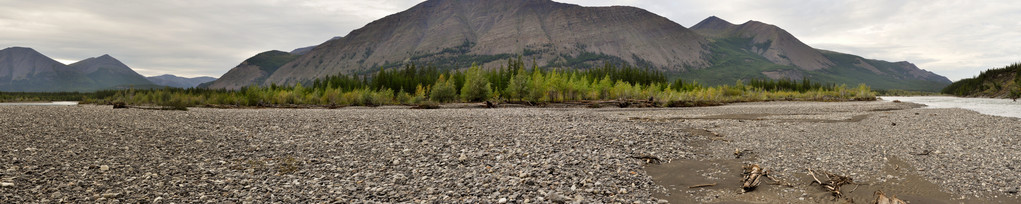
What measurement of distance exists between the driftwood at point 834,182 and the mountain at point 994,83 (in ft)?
476

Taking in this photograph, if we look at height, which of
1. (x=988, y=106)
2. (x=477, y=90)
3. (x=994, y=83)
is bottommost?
(x=988, y=106)

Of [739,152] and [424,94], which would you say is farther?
[424,94]

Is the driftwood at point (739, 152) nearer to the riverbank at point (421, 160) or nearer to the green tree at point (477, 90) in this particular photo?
the riverbank at point (421, 160)

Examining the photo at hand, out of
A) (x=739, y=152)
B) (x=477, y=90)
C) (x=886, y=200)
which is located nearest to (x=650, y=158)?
(x=739, y=152)

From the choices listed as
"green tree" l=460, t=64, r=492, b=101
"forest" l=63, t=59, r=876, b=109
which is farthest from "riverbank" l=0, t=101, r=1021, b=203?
"green tree" l=460, t=64, r=492, b=101

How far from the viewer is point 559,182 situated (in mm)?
10680

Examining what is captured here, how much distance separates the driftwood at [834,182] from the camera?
9.93m

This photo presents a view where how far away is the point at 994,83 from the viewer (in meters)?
126

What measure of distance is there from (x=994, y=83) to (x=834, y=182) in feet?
569

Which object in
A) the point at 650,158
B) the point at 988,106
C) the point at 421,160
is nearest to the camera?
the point at 421,160

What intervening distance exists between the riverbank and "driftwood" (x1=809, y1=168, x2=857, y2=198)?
34cm

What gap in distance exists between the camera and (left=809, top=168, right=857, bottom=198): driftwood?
9928 mm

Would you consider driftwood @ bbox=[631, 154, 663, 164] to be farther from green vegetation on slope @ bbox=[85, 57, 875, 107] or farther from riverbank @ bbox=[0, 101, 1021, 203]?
green vegetation on slope @ bbox=[85, 57, 875, 107]

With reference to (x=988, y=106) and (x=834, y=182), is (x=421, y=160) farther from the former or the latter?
(x=988, y=106)
